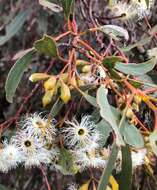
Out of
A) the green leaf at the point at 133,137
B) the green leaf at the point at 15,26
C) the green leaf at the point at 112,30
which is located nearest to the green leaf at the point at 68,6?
the green leaf at the point at 112,30

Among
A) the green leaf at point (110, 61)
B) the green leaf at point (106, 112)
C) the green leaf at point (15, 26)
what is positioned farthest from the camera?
the green leaf at point (15, 26)

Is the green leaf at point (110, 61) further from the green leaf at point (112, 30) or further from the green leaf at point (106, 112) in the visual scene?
the green leaf at point (112, 30)

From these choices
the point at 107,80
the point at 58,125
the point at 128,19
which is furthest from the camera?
the point at 128,19

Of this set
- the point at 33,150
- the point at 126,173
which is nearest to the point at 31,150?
the point at 33,150

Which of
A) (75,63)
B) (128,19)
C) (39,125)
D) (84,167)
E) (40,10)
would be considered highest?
(40,10)

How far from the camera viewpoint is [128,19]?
1.85m

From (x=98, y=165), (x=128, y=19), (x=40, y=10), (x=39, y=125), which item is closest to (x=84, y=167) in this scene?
(x=98, y=165)

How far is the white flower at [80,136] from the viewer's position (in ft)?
4.70

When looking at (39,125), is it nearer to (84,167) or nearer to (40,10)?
(84,167)

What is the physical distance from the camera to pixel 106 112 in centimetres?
125

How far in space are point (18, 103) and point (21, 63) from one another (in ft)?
4.62

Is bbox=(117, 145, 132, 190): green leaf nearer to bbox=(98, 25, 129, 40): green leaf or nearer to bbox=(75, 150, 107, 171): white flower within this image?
bbox=(75, 150, 107, 171): white flower

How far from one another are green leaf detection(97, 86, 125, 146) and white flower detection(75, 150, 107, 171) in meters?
0.16

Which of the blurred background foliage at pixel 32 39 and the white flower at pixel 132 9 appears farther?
the blurred background foliage at pixel 32 39
